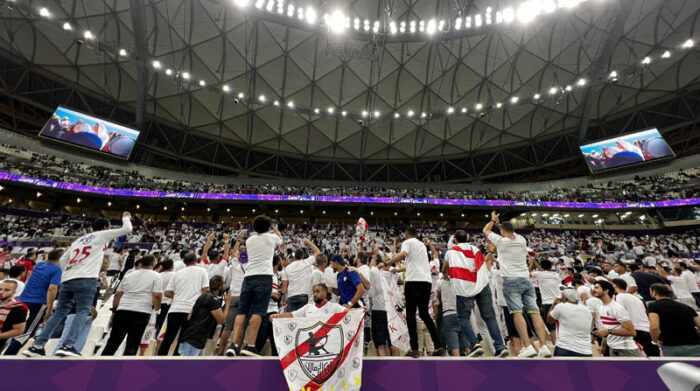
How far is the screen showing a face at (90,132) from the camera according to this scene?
2705 centimetres

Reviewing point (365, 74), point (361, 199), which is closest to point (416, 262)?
point (361, 199)

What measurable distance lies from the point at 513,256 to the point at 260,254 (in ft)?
13.6

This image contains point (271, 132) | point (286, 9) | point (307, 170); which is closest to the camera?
point (286, 9)

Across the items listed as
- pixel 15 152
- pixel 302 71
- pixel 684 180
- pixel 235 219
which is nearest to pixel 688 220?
pixel 684 180

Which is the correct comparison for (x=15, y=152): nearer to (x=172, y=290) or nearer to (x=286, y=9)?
(x=286, y=9)

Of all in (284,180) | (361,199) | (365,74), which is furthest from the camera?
(284,180)

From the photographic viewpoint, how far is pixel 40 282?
4.79m

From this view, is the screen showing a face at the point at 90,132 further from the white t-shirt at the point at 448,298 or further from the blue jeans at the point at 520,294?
the blue jeans at the point at 520,294

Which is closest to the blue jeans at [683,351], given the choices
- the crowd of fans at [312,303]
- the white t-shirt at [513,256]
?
the crowd of fans at [312,303]

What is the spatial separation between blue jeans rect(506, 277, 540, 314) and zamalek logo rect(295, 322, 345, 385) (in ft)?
9.40

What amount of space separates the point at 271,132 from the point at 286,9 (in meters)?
14.5

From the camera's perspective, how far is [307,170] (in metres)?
40.7

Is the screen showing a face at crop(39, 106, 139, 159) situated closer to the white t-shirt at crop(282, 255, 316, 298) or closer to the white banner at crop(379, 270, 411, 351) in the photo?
the white t-shirt at crop(282, 255, 316, 298)

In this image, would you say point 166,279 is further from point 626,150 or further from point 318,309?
point 626,150
